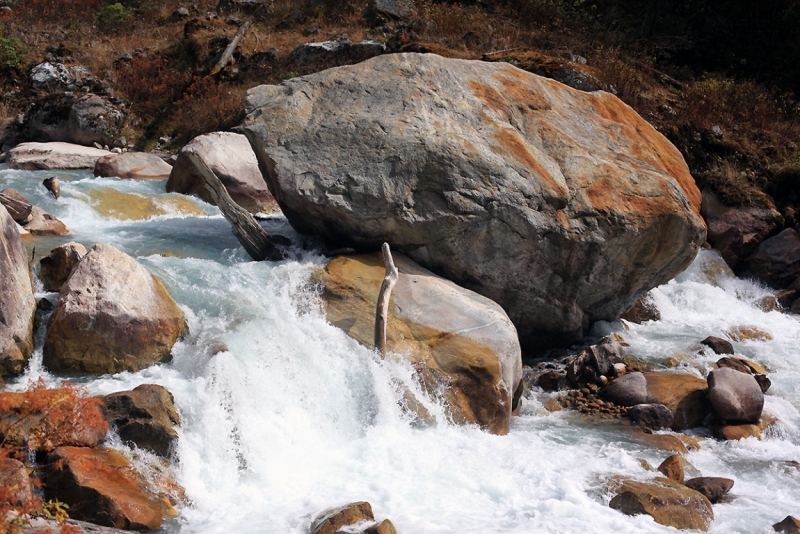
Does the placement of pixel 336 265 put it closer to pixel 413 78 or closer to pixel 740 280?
pixel 413 78

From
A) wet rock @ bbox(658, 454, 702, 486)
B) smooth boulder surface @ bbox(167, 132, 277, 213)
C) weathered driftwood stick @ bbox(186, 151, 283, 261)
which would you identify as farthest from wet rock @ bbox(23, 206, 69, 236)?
wet rock @ bbox(658, 454, 702, 486)

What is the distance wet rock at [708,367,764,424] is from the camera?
911 cm

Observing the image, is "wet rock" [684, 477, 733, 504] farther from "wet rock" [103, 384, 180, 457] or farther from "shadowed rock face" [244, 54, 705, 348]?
"wet rock" [103, 384, 180, 457]

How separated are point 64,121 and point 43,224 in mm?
8720

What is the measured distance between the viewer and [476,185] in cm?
984

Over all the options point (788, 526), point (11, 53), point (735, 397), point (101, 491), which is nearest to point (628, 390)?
point (735, 397)

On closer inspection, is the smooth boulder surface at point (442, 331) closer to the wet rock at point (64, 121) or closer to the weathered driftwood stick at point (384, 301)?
the weathered driftwood stick at point (384, 301)

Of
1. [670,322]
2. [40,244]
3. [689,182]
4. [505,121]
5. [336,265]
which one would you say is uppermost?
[505,121]

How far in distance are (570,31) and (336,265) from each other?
1810 cm

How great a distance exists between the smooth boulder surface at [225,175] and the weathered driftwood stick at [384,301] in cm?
627

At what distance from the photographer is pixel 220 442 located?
694 centimetres

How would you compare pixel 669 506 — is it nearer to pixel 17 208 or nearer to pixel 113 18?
pixel 17 208

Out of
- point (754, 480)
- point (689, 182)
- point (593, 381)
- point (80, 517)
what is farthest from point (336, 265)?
point (689, 182)

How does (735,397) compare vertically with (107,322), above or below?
below
